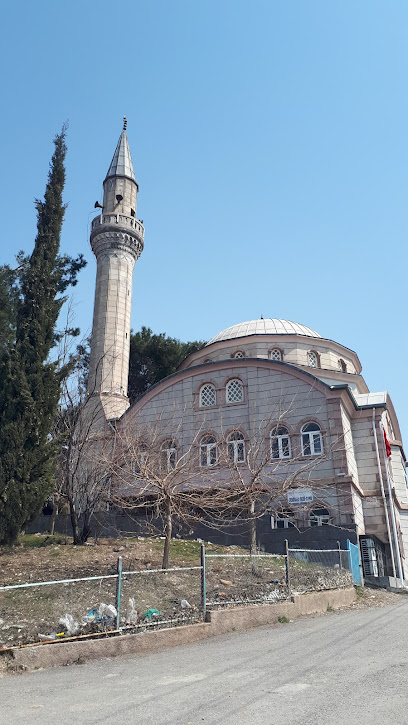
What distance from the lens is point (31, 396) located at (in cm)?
1472

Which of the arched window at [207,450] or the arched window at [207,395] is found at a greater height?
the arched window at [207,395]

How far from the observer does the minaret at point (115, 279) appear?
2980cm

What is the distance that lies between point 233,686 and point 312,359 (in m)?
26.3

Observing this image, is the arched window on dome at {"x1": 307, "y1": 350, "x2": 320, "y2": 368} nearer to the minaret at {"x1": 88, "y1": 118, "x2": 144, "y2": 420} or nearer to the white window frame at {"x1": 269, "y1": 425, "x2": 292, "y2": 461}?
the white window frame at {"x1": 269, "y1": 425, "x2": 292, "y2": 461}

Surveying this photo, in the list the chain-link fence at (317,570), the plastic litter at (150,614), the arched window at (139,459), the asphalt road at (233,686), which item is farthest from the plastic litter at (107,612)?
the arched window at (139,459)

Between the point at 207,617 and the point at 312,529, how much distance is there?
35.8ft

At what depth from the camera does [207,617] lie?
987cm

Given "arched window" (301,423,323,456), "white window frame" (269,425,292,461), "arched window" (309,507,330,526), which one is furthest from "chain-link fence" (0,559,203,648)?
"arched window" (301,423,323,456)

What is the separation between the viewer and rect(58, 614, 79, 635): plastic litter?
333 inches

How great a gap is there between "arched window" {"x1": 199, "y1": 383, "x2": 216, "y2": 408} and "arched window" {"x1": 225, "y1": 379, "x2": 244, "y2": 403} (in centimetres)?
68

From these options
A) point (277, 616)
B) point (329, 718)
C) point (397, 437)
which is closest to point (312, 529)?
point (277, 616)

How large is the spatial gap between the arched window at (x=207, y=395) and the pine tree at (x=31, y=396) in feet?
32.0

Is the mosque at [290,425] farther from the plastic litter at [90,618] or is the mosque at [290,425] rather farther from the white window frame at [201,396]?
the plastic litter at [90,618]

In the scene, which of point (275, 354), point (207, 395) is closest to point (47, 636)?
point (207, 395)
